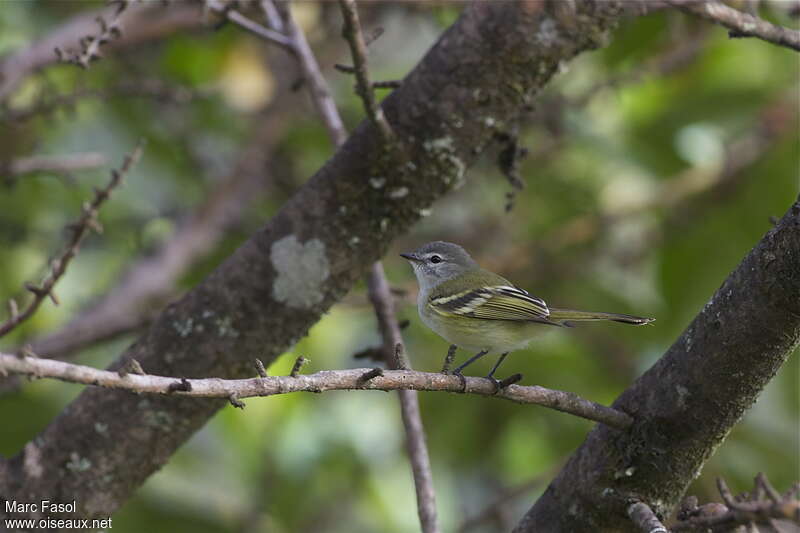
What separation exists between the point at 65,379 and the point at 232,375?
1278mm

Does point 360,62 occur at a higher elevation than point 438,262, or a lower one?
higher

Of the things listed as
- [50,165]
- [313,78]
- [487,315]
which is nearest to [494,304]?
[487,315]

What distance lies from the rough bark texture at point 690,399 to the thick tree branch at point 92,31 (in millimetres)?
1803

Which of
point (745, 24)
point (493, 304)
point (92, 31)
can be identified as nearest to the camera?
point (745, 24)

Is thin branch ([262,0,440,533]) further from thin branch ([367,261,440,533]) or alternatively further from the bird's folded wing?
the bird's folded wing

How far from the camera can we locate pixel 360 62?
200 cm

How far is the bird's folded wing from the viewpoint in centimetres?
262

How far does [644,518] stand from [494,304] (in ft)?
3.96

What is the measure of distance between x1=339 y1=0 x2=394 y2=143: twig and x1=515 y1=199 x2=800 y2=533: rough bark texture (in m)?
0.91

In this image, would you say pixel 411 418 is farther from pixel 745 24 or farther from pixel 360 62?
pixel 745 24

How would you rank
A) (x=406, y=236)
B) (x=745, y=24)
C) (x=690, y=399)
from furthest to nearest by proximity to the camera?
(x=406, y=236) < (x=745, y=24) < (x=690, y=399)

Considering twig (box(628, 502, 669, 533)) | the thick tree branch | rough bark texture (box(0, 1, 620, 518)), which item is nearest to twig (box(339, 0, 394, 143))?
rough bark texture (box(0, 1, 620, 518))

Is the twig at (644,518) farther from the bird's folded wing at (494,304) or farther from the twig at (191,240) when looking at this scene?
the twig at (191,240)

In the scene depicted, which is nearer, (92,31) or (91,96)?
(91,96)
